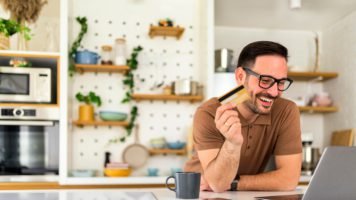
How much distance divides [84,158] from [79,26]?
3.41 feet

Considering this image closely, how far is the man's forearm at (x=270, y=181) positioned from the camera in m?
Answer: 1.95

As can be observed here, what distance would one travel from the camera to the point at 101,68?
3.84m

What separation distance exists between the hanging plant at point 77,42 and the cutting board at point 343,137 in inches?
89.1

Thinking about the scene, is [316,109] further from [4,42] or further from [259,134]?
[4,42]

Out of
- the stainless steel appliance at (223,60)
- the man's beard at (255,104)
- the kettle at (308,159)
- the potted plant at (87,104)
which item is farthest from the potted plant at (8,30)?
the kettle at (308,159)

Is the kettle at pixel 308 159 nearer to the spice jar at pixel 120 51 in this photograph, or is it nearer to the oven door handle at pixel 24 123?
the spice jar at pixel 120 51

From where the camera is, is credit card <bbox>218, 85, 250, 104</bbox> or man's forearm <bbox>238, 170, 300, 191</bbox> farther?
man's forearm <bbox>238, 170, 300, 191</bbox>

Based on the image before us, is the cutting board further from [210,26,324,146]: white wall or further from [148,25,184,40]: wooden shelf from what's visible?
[148,25,184,40]: wooden shelf

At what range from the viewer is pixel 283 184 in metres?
2.03

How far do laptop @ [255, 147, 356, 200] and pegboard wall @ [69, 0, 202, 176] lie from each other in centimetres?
263

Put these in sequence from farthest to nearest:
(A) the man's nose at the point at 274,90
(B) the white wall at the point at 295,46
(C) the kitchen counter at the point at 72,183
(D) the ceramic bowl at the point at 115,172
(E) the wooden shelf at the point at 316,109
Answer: (B) the white wall at the point at 295,46 → (E) the wooden shelf at the point at 316,109 → (D) the ceramic bowl at the point at 115,172 → (C) the kitchen counter at the point at 72,183 → (A) the man's nose at the point at 274,90

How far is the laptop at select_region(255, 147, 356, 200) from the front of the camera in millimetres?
1415

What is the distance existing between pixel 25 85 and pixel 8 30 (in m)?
0.41

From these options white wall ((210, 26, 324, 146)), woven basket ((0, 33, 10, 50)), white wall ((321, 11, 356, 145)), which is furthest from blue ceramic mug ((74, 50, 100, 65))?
white wall ((321, 11, 356, 145))
